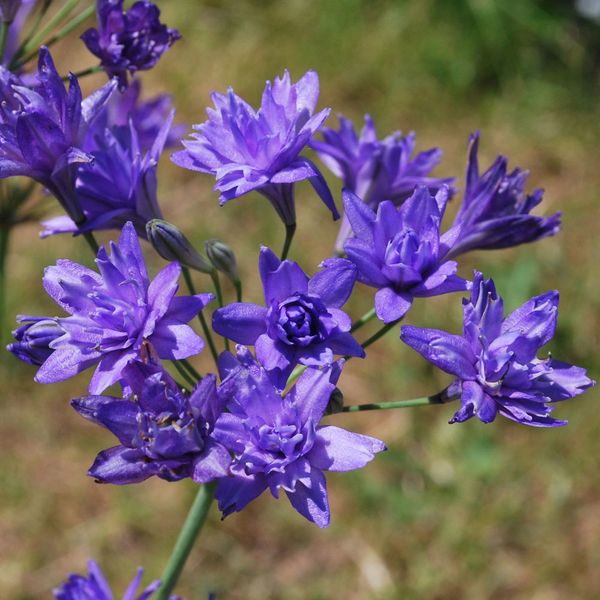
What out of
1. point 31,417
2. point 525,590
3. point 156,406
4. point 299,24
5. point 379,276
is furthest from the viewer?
point 299,24

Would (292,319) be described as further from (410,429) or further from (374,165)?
(410,429)

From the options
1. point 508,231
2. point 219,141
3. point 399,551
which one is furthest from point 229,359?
point 399,551

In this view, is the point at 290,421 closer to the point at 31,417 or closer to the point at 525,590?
the point at 525,590

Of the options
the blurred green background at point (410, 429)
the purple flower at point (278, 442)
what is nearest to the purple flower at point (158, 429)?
the purple flower at point (278, 442)

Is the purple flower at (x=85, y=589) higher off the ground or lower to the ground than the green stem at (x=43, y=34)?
lower

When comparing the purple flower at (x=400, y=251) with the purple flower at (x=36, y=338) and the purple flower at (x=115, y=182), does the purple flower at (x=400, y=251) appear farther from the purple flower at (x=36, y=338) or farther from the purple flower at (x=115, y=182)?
the purple flower at (x=36, y=338)

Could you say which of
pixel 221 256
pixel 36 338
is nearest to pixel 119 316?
pixel 36 338

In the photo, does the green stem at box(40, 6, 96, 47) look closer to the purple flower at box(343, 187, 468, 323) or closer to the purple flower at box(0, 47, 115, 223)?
the purple flower at box(0, 47, 115, 223)
